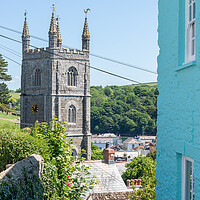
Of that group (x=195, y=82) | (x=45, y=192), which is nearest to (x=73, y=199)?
(x=45, y=192)

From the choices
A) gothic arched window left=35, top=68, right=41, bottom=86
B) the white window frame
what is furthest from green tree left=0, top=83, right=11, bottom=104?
the white window frame

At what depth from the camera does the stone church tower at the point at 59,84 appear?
48.6 meters

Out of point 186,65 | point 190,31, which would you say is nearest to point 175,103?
point 186,65

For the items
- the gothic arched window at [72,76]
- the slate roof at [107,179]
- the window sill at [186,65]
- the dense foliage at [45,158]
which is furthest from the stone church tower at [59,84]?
the window sill at [186,65]

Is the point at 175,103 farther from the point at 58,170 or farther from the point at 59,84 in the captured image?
the point at 59,84

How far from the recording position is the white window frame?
581 centimetres

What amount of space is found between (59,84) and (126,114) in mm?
91604

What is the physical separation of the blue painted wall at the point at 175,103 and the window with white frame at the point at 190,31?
0.37 ft

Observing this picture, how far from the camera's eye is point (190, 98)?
5.46m

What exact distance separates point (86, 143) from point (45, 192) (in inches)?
1692

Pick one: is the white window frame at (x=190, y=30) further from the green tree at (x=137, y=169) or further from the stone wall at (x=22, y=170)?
the green tree at (x=137, y=169)

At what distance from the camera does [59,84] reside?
1922 inches

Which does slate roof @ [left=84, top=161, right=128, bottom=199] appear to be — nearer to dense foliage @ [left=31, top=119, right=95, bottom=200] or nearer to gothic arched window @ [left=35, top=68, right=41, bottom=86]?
dense foliage @ [left=31, top=119, right=95, bottom=200]

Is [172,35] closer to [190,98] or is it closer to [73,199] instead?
[190,98]
